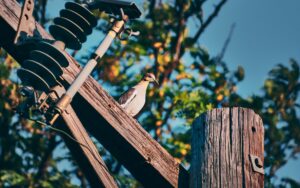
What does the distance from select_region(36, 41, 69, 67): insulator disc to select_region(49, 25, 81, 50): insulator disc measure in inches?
4.7

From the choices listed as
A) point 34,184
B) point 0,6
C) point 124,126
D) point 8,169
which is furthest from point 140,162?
point 8,169

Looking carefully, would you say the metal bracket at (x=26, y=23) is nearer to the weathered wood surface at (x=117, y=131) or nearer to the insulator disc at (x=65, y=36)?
the weathered wood surface at (x=117, y=131)

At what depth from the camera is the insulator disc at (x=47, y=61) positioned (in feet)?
7.57

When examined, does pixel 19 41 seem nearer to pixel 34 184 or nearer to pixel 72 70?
pixel 72 70

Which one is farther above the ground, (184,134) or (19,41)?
(184,134)

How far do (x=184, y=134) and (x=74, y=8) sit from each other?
5768 millimetres

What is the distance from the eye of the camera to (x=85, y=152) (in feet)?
7.77

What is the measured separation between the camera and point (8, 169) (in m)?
9.20

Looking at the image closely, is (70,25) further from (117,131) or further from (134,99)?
(134,99)

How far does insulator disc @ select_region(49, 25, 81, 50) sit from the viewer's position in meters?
2.43

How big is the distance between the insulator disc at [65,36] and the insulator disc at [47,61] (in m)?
0.17

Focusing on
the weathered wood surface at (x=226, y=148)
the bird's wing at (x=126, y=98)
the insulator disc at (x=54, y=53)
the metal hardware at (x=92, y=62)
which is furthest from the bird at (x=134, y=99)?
the insulator disc at (x=54, y=53)

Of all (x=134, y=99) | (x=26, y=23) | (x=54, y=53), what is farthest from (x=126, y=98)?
(x=54, y=53)

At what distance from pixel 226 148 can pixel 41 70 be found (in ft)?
3.30
